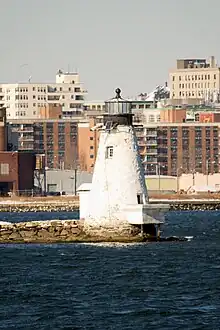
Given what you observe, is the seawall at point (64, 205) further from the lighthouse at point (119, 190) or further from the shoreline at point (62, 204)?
the lighthouse at point (119, 190)

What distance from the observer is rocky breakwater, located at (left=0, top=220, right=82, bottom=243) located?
80.3 metres

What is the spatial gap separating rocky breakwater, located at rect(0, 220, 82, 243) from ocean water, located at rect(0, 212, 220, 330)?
1873 mm

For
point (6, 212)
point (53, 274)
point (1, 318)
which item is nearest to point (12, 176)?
point (6, 212)

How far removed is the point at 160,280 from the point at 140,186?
17.2 m

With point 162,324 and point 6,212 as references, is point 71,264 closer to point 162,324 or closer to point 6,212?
point 162,324

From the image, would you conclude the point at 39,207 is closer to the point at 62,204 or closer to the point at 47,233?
the point at 62,204

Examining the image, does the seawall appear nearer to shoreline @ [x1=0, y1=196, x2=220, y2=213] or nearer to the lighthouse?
shoreline @ [x1=0, y1=196, x2=220, y2=213]

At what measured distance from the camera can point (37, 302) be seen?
53938 millimetres

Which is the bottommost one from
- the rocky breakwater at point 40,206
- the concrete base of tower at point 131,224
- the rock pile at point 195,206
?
the rocky breakwater at point 40,206

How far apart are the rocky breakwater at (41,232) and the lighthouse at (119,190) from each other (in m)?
1.88

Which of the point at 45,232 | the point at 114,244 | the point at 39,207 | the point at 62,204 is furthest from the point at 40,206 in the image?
the point at 114,244

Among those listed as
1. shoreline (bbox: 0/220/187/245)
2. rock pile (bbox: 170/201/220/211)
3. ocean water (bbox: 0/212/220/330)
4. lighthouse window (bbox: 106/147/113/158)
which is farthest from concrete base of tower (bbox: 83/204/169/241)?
rock pile (bbox: 170/201/220/211)

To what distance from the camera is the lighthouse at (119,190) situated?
76.9 meters

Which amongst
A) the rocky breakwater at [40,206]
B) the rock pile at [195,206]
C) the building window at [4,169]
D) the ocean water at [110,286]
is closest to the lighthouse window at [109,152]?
the ocean water at [110,286]
